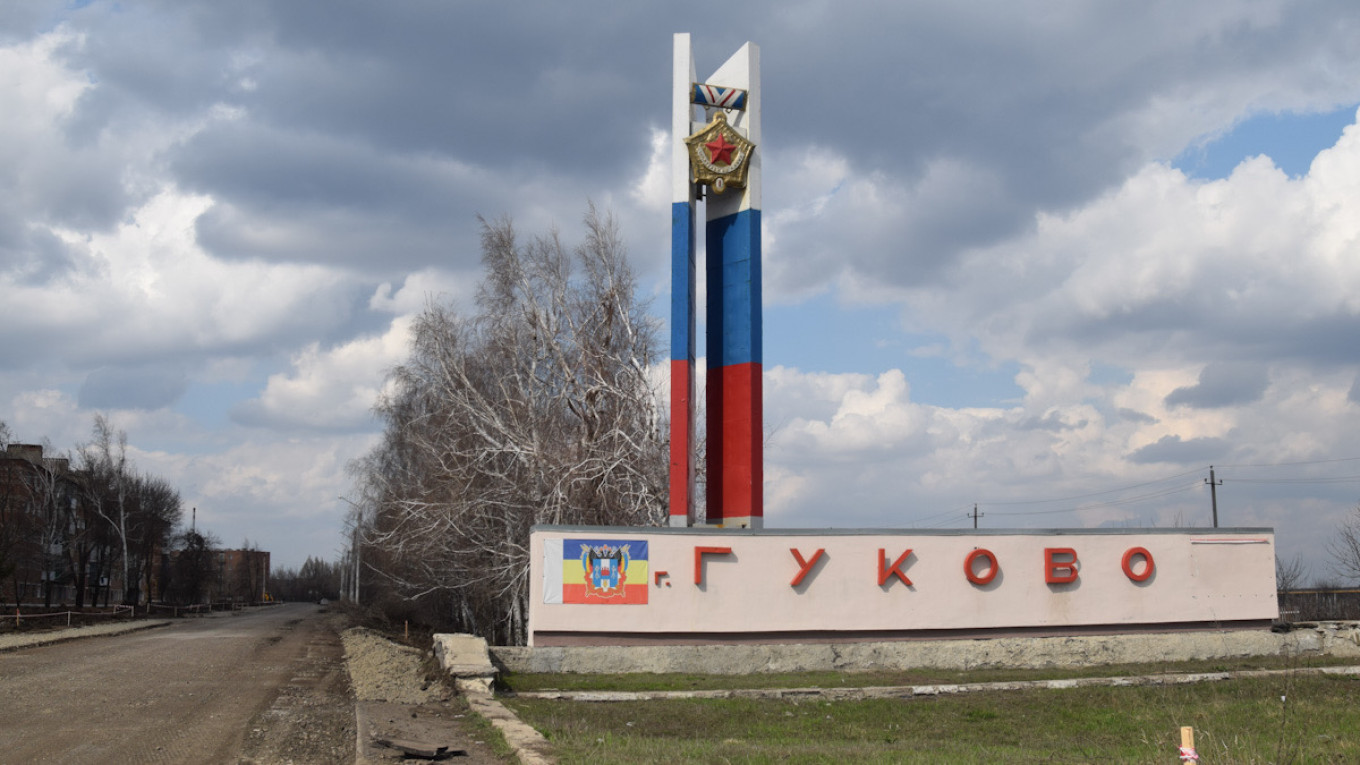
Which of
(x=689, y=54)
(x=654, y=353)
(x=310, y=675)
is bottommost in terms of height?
(x=310, y=675)

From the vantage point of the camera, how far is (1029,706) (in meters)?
14.5

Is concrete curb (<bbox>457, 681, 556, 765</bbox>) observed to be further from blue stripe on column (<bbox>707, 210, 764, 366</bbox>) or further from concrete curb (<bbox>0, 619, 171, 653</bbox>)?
concrete curb (<bbox>0, 619, 171, 653</bbox>)

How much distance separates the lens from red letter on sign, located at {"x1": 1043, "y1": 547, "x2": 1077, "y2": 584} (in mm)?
20953

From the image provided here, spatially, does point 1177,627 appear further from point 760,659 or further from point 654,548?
point 654,548

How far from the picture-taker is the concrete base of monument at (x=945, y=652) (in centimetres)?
1852

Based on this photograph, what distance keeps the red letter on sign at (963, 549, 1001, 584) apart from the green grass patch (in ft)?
5.98

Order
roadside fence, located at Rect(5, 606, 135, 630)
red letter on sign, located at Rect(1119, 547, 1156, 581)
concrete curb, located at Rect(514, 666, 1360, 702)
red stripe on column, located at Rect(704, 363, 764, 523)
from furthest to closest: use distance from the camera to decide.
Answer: roadside fence, located at Rect(5, 606, 135, 630)
red letter on sign, located at Rect(1119, 547, 1156, 581)
red stripe on column, located at Rect(704, 363, 764, 523)
concrete curb, located at Rect(514, 666, 1360, 702)

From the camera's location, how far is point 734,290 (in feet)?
70.1

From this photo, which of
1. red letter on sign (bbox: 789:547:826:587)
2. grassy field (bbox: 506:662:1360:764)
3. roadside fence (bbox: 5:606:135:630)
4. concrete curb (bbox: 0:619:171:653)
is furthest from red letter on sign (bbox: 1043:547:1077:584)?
roadside fence (bbox: 5:606:135:630)

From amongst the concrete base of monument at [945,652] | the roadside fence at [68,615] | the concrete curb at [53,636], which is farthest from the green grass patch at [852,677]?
the roadside fence at [68,615]

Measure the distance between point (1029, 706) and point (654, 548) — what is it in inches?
289

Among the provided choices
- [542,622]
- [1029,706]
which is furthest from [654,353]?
[1029,706]

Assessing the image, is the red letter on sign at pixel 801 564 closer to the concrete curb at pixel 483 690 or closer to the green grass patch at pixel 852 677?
the green grass patch at pixel 852 677

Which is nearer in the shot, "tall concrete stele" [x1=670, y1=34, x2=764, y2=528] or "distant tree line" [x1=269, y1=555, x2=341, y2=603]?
"tall concrete stele" [x1=670, y1=34, x2=764, y2=528]
